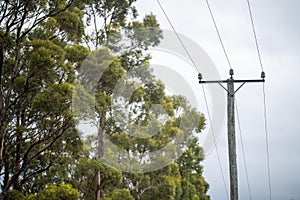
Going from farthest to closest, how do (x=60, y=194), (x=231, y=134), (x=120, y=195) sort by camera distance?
1. (x=120, y=195)
2. (x=60, y=194)
3. (x=231, y=134)

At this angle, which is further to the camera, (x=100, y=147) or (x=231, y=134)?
(x=100, y=147)

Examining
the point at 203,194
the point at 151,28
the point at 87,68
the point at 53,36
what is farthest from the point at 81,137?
the point at 203,194

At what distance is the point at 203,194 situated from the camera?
19.7 metres

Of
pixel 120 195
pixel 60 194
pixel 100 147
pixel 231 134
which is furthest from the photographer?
pixel 100 147

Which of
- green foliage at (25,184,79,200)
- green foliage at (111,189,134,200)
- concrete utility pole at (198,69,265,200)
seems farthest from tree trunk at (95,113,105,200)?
concrete utility pole at (198,69,265,200)

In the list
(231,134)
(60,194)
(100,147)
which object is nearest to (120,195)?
(100,147)

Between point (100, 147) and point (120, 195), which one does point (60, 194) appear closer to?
point (120, 195)

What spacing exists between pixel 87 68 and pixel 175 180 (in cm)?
601

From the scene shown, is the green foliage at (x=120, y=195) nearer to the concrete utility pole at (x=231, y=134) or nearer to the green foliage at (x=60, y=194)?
the green foliage at (x=60, y=194)

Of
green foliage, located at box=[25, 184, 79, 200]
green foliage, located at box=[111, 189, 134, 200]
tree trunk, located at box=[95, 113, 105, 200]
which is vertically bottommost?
green foliage, located at box=[25, 184, 79, 200]

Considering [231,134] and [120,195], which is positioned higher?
[231,134]

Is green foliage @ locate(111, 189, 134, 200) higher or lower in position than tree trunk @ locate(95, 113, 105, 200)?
lower

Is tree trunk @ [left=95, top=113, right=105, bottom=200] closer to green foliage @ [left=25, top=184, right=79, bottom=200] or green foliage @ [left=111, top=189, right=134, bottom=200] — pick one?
green foliage @ [left=111, top=189, right=134, bottom=200]

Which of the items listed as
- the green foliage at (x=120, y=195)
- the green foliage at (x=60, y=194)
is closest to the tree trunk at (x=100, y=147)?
the green foliage at (x=120, y=195)
